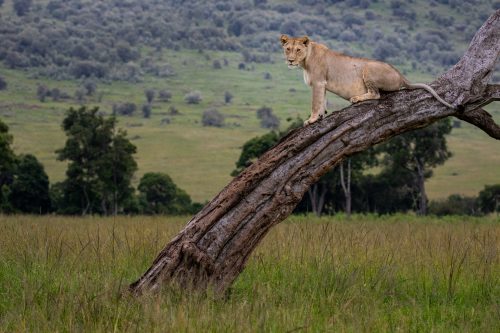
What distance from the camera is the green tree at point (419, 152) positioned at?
63469 mm

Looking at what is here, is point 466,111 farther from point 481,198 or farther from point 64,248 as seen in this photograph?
point 481,198

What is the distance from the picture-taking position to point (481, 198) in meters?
66.3

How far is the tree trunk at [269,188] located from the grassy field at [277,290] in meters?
0.32

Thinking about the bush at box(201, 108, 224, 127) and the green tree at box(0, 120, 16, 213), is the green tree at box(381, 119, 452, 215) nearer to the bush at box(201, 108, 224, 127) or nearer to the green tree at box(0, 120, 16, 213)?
the green tree at box(0, 120, 16, 213)

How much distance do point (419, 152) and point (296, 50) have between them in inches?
2167

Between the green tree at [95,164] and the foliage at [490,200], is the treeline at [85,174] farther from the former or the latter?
the foliage at [490,200]

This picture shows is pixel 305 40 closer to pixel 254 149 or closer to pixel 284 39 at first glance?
pixel 284 39

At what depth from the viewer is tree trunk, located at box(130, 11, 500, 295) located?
9570 millimetres

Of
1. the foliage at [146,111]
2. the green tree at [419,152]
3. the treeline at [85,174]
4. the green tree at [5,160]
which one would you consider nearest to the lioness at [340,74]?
the green tree at [5,160]

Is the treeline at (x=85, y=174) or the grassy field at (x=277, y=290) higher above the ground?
the treeline at (x=85, y=174)

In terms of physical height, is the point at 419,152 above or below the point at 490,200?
above

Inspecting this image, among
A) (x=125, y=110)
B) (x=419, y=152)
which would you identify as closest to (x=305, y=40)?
(x=419, y=152)

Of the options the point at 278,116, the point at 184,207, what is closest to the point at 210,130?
the point at 278,116

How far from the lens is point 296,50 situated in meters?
10.5
